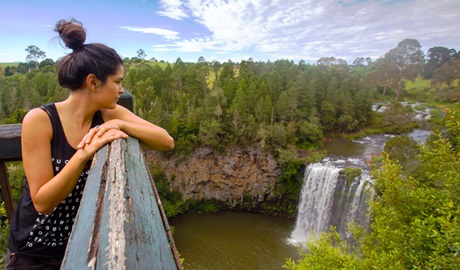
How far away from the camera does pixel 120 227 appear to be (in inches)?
24.8

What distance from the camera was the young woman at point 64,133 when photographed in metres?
1.43

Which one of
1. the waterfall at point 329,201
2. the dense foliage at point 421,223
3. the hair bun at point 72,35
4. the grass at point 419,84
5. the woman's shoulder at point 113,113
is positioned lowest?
the waterfall at point 329,201

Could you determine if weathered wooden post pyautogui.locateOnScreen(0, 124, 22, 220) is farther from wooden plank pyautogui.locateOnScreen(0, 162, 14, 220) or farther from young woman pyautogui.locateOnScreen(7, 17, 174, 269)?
young woman pyautogui.locateOnScreen(7, 17, 174, 269)

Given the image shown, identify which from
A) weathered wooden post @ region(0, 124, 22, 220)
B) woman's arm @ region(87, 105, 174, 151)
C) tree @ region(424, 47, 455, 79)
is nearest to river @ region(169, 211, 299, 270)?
weathered wooden post @ region(0, 124, 22, 220)

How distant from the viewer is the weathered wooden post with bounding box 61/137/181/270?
57 centimetres

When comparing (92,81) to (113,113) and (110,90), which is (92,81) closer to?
(110,90)

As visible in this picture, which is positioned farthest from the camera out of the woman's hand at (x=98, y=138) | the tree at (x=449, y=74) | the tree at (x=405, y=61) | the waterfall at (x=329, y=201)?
the tree at (x=405, y=61)

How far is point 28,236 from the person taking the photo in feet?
4.99

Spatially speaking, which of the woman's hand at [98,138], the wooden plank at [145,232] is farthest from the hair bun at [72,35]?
the wooden plank at [145,232]

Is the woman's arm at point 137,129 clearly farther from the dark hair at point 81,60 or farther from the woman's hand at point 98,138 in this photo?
the dark hair at point 81,60

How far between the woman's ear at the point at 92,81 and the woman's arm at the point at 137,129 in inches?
8.1

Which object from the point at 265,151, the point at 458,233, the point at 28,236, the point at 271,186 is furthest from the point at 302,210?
the point at 28,236

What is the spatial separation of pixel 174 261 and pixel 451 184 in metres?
7.44

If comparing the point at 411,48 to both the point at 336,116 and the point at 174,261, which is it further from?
the point at 174,261
